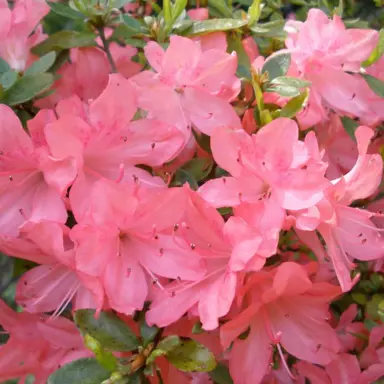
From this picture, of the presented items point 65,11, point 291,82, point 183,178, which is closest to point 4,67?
point 65,11

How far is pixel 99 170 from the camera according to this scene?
0.76 m

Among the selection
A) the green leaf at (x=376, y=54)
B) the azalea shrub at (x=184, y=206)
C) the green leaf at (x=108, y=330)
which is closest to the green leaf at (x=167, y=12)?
the azalea shrub at (x=184, y=206)

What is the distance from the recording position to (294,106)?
2.62 ft

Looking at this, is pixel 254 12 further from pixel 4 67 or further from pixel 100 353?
pixel 100 353

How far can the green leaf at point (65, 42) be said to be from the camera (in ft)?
2.96

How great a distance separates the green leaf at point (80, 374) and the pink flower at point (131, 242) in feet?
0.28

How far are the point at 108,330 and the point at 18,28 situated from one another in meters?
0.44

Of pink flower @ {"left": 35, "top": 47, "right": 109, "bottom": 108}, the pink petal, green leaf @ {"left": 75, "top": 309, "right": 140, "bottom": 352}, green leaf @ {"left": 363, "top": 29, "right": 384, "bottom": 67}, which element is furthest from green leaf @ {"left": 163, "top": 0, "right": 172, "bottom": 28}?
green leaf @ {"left": 75, "top": 309, "right": 140, "bottom": 352}

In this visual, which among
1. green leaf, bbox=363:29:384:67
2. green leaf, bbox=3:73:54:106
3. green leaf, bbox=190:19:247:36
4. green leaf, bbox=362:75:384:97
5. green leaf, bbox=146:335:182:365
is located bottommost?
green leaf, bbox=146:335:182:365

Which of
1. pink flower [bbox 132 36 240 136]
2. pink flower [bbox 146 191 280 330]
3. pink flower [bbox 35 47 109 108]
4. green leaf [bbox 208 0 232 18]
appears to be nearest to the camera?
pink flower [bbox 146 191 280 330]

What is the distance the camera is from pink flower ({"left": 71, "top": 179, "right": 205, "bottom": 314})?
656 mm

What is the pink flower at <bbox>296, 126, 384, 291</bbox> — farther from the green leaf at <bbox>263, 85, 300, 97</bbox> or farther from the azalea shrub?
the green leaf at <bbox>263, 85, 300, 97</bbox>

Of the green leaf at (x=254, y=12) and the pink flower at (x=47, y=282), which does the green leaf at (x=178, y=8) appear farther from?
the pink flower at (x=47, y=282)

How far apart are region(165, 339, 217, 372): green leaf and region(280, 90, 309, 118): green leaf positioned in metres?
0.31
